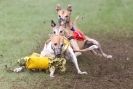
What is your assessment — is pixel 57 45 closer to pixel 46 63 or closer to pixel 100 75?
pixel 46 63

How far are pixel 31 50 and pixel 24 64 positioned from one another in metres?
1.31

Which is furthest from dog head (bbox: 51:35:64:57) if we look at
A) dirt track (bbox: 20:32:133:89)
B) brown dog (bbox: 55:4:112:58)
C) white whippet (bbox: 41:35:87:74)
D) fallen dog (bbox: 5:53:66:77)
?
brown dog (bbox: 55:4:112:58)

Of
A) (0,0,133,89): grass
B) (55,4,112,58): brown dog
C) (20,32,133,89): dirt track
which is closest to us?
(20,32,133,89): dirt track

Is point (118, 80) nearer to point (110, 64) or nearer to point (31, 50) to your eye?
point (110, 64)

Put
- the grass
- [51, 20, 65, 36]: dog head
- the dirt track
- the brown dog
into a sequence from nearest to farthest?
1. the dirt track
2. the grass
3. [51, 20, 65, 36]: dog head
4. the brown dog

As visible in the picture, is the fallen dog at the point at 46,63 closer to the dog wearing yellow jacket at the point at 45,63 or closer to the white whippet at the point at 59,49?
the dog wearing yellow jacket at the point at 45,63

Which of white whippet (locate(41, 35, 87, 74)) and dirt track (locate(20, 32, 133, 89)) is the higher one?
white whippet (locate(41, 35, 87, 74))

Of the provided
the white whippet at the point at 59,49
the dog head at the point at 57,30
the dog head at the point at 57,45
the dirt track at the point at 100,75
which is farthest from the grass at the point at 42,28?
the dog head at the point at 57,30

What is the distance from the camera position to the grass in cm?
708

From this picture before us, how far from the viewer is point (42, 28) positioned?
10875mm

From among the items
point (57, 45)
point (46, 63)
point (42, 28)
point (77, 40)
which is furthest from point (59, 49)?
point (42, 28)

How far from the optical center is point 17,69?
7422mm

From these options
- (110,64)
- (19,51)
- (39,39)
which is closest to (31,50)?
(19,51)

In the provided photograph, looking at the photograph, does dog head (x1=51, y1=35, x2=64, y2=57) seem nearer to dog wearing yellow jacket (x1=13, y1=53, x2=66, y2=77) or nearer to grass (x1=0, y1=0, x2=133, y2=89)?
dog wearing yellow jacket (x1=13, y1=53, x2=66, y2=77)
